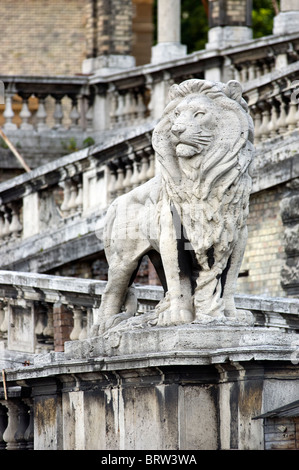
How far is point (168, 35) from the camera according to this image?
2416 cm

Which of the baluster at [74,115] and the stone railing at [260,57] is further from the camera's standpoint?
the baluster at [74,115]

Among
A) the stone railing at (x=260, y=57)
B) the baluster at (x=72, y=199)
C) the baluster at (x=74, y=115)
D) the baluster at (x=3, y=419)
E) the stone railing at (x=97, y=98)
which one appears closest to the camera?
the baluster at (x=3, y=419)

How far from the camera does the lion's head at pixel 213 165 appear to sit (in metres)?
9.86

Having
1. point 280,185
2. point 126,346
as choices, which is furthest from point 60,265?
point 126,346

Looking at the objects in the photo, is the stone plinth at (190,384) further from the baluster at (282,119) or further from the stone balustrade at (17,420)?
the baluster at (282,119)

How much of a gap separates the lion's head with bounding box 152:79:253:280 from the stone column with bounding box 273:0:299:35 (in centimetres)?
1143

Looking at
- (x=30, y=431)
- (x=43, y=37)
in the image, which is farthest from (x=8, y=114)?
(x=30, y=431)

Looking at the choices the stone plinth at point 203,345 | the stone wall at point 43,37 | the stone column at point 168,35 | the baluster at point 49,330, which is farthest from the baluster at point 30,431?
the stone wall at point 43,37

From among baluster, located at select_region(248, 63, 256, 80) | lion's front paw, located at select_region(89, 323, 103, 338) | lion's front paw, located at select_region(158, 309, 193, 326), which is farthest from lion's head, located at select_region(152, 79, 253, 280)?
baluster, located at select_region(248, 63, 256, 80)

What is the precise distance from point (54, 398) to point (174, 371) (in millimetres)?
1436

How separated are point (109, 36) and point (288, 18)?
485cm

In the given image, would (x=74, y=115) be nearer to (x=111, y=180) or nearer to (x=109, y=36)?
(x=109, y=36)

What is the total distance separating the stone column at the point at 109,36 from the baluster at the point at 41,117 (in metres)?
2.32

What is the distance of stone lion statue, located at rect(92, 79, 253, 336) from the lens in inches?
389
